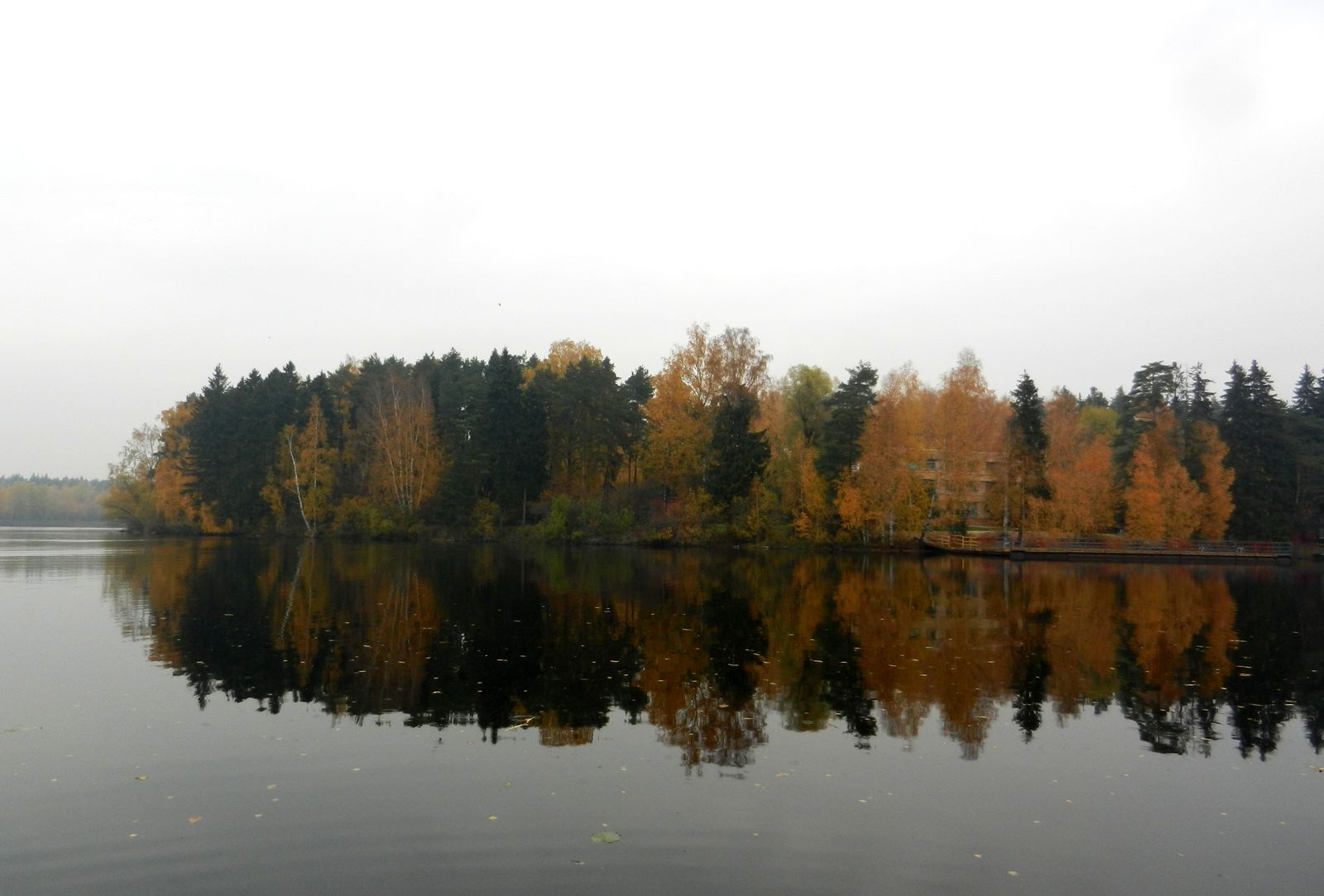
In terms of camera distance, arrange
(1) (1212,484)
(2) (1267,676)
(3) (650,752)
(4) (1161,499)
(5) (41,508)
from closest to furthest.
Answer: (3) (650,752)
(2) (1267,676)
(4) (1161,499)
(1) (1212,484)
(5) (41,508)

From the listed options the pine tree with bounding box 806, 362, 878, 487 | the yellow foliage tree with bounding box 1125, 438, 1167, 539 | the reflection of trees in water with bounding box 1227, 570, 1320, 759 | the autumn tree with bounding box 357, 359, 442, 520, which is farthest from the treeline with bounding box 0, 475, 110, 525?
the reflection of trees in water with bounding box 1227, 570, 1320, 759

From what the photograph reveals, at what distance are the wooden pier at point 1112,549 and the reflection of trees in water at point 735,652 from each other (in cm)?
2200

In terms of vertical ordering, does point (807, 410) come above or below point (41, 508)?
above

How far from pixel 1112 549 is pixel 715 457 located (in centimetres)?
2859

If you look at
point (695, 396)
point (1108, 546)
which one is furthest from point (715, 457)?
point (1108, 546)

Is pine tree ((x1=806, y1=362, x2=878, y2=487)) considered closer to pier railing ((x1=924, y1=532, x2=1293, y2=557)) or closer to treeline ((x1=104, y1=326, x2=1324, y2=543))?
treeline ((x1=104, y1=326, x2=1324, y2=543))

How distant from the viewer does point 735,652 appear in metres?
17.8

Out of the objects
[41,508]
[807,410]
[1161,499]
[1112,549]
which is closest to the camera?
[1112,549]

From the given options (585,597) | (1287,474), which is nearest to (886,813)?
(585,597)

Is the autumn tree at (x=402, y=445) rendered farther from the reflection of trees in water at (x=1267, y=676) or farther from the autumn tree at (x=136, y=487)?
the reflection of trees in water at (x=1267, y=676)

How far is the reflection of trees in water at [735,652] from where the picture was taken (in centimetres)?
1266

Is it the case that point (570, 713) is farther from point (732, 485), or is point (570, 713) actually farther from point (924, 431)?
point (924, 431)

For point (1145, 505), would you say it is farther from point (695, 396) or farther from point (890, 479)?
point (695, 396)

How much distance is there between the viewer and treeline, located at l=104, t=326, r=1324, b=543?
62781mm
